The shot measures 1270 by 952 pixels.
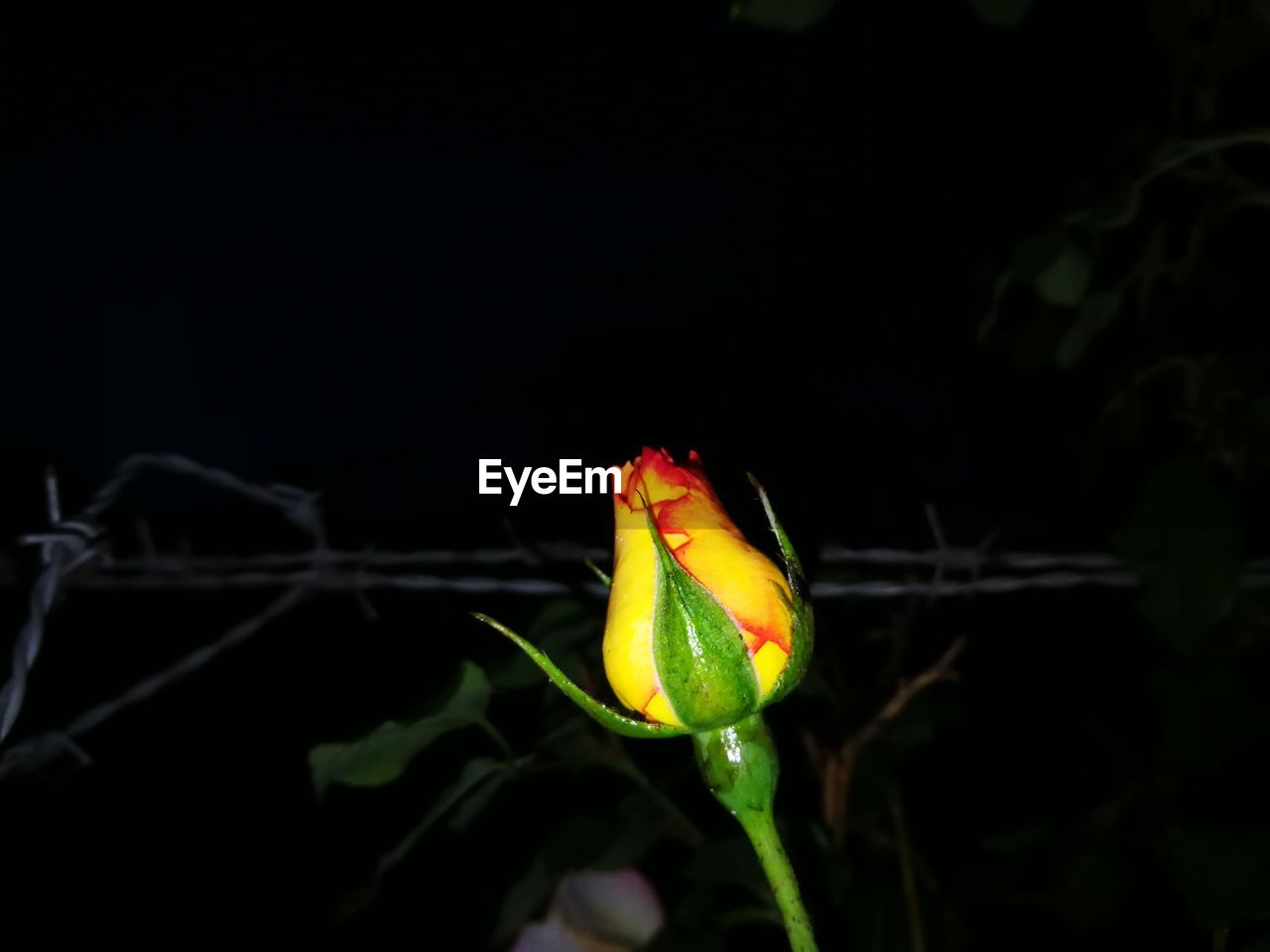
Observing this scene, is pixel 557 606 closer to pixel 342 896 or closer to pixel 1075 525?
pixel 342 896

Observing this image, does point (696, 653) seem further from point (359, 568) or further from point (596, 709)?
point (359, 568)

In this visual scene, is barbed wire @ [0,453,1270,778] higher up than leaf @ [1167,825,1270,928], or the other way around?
barbed wire @ [0,453,1270,778]

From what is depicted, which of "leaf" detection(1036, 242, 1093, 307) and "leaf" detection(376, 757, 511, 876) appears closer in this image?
"leaf" detection(376, 757, 511, 876)

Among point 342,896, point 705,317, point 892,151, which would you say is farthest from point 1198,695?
point 892,151

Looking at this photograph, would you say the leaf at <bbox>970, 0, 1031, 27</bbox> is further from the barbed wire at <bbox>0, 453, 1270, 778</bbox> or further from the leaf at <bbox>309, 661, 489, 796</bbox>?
the leaf at <bbox>309, 661, 489, 796</bbox>

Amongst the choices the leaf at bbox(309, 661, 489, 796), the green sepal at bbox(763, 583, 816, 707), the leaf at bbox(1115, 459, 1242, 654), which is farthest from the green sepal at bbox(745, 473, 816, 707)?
the leaf at bbox(1115, 459, 1242, 654)

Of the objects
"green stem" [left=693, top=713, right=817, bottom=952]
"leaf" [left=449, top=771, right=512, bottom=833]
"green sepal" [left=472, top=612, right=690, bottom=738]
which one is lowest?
"leaf" [left=449, top=771, right=512, bottom=833]

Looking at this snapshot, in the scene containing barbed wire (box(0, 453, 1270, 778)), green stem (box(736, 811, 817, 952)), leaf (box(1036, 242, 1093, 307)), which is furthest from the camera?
leaf (box(1036, 242, 1093, 307))
